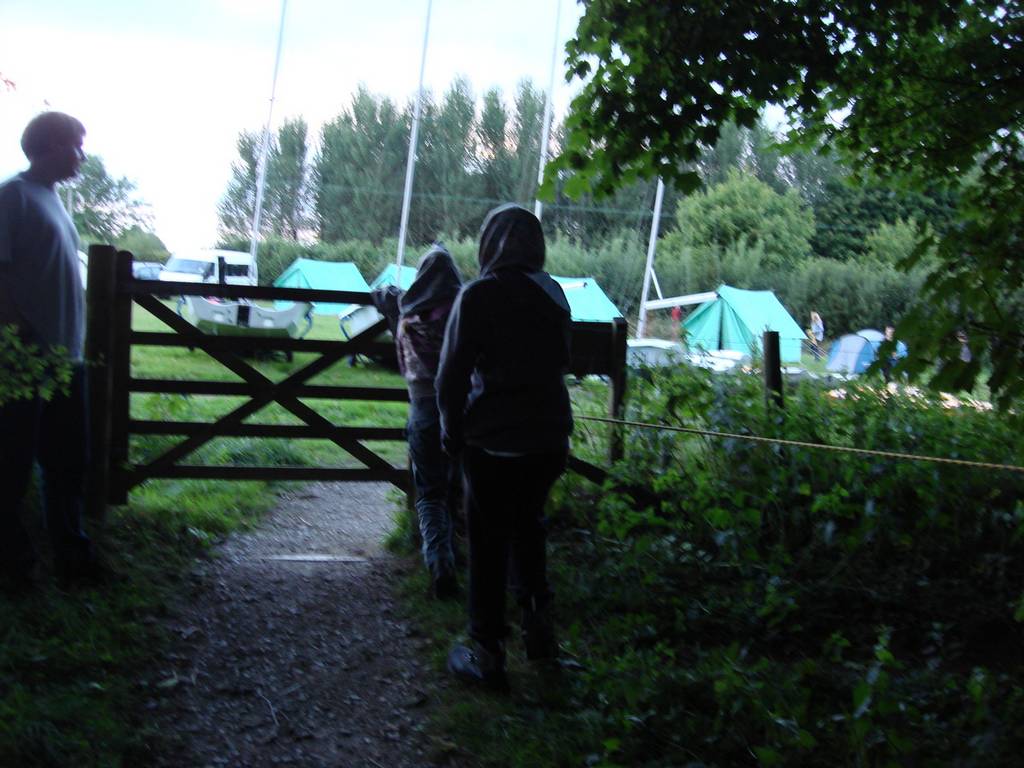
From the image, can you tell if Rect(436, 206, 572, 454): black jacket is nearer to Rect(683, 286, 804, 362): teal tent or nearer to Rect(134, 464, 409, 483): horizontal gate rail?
Rect(134, 464, 409, 483): horizontal gate rail

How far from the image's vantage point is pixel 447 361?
4.07 metres

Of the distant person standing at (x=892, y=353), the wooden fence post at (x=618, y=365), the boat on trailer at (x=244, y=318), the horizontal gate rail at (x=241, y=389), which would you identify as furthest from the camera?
the boat on trailer at (x=244, y=318)

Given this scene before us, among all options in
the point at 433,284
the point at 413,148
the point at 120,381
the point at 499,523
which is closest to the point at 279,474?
the point at 120,381

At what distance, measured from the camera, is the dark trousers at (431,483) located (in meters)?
5.40

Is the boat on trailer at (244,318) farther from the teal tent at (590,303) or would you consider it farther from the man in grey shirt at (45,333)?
the man in grey shirt at (45,333)

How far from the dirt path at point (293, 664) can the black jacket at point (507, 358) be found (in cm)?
122

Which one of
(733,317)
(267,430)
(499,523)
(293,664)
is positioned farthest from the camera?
(733,317)

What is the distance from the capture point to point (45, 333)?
14.9 ft

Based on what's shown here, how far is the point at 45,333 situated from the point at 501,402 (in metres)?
2.29

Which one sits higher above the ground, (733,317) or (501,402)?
(733,317)

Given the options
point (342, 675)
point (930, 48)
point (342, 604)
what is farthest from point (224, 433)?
point (930, 48)

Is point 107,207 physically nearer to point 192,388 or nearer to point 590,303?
point 590,303

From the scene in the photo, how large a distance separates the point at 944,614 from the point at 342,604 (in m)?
3.28

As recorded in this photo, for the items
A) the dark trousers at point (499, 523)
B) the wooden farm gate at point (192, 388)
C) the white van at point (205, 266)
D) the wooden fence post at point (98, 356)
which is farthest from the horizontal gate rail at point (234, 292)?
the white van at point (205, 266)
